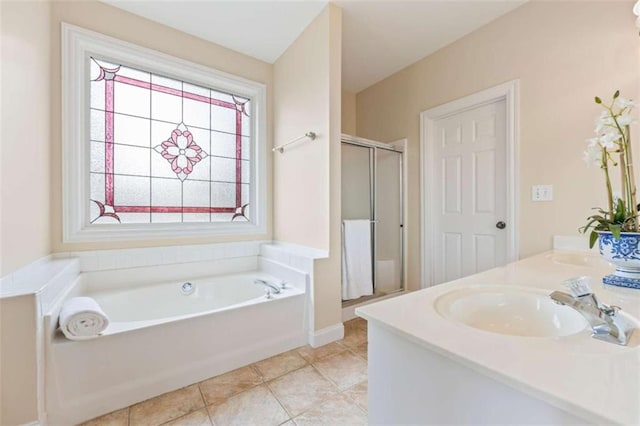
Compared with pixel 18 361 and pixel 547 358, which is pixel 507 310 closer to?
pixel 547 358

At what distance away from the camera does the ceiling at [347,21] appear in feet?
6.71

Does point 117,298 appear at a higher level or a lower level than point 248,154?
lower

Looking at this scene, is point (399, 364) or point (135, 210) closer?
point (399, 364)

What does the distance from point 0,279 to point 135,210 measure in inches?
40.7

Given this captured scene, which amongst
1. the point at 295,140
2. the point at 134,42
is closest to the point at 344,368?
the point at 295,140

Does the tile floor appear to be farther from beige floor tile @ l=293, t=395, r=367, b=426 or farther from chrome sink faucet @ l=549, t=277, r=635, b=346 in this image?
chrome sink faucet @ l=549, t=277, r=635, b=346

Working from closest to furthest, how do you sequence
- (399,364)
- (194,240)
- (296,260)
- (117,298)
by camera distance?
(399,364), (117,298), (296,260), (194,240)

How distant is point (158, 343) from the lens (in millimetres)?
1476

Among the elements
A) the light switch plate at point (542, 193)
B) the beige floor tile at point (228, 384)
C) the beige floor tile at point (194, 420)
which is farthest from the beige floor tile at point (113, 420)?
the light switch plate at point (542, 193)

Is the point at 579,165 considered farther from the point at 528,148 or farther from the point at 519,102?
the point at 519,102

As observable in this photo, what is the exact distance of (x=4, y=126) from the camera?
1287mm

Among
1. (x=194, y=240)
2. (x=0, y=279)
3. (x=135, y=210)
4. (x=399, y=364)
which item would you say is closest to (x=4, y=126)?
(x=0, y=279)

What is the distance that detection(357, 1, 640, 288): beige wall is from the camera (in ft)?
5.41

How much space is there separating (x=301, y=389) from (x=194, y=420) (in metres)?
0.53
